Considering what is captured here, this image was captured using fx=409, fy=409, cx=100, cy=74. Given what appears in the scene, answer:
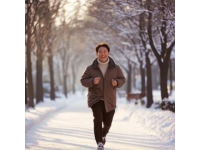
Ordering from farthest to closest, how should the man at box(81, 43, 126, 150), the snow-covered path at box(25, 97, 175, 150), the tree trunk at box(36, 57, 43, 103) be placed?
the tree trunk at box(36, 57, 43, 103) < the snow-covered path at box(25, 97, 175, 150) < the man at box(81, 43, 126, 150)

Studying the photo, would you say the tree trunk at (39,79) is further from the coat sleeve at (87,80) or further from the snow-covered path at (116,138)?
the coat sleeve at (87,80)

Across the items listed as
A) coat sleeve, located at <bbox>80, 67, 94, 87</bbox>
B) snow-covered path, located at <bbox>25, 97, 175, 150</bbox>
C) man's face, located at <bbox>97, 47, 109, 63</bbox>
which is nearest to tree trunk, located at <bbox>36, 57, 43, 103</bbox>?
snow-covered path, located at <bbox>25, 97, 175, 150</bbox>

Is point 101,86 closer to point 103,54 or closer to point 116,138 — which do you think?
point 103,54

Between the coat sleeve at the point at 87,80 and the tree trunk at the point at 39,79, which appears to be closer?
the coat sleeve at the point at 87,80

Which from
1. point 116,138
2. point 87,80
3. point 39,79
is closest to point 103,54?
point 87,80

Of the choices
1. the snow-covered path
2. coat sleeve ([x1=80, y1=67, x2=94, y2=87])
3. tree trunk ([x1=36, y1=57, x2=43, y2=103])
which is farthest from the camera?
tree trunk ([x1=36, y1=57, x2=43, y2=103])

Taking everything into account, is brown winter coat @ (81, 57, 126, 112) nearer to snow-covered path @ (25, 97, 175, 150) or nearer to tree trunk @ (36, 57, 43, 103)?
snow-covered path @ (25, 97, 175, 150)

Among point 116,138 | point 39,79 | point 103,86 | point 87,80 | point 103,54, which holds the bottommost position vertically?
point 116,138

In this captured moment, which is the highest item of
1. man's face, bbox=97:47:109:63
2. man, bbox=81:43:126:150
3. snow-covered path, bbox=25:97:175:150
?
man's face, bbox=97:47:109:63

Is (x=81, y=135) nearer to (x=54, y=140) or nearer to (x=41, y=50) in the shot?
(x=54, y=140)

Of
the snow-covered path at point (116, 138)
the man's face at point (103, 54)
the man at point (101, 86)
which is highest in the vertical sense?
the man's face at point (103, 54)

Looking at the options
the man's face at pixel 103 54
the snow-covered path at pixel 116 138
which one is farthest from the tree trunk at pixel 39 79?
the man's face at pixel 103 54

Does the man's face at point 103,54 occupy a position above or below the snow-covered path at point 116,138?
above

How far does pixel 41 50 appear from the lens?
2481 cm
